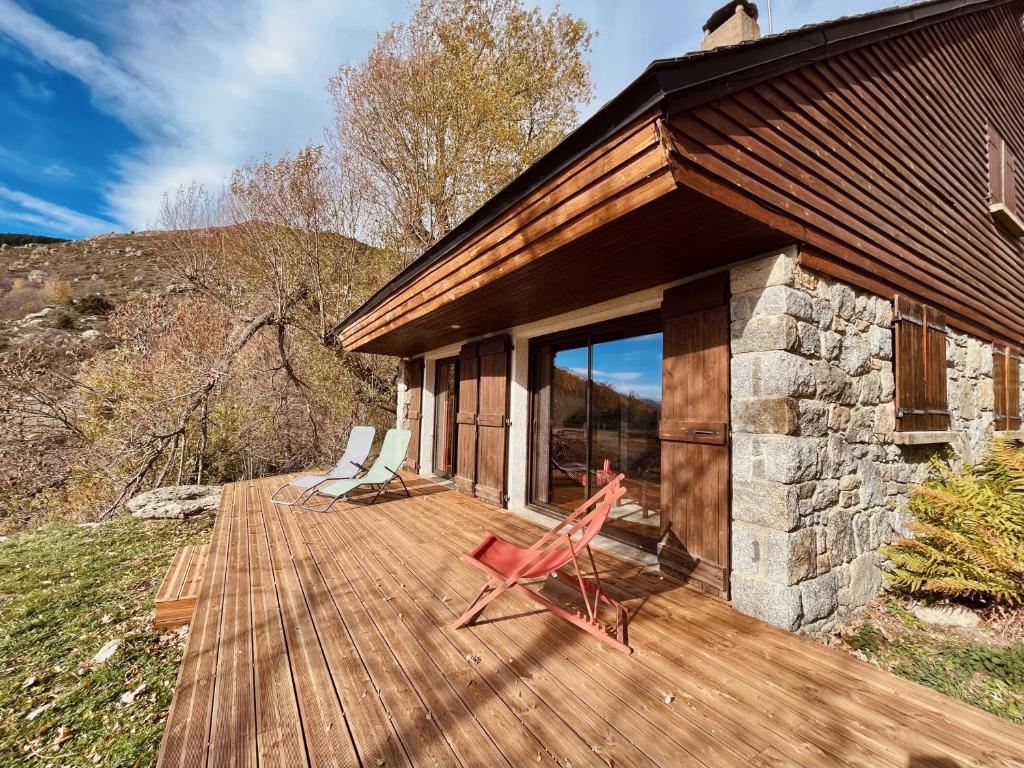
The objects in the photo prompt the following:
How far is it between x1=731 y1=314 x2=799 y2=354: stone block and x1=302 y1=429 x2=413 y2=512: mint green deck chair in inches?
153

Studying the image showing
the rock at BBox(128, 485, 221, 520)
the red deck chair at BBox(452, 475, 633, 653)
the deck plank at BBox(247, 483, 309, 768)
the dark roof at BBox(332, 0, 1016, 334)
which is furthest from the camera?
the rock at BBox(128, 485, 221, 520)

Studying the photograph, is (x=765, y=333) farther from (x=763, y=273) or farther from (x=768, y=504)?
(x=768, y=504)

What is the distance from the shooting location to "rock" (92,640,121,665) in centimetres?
264

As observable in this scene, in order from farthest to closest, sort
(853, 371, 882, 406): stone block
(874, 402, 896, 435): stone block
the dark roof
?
(874, 402, 896, 435): stone block, (853, 371, 882, 406): stone block, the dark roof

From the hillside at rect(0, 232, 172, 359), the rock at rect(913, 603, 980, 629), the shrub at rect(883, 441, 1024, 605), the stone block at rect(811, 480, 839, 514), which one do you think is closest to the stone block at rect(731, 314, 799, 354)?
the stone block at rect(811, 480, 839, 514)

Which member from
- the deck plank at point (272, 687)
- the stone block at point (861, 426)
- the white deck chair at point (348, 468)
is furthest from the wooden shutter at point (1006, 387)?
the white deck chair at point (348, 468)

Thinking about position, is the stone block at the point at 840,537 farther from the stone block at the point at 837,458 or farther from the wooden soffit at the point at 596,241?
the wooden soffit at the point at 596,241

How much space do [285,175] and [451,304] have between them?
691 cm

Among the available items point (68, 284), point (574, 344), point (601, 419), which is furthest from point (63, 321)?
point (601, 419)

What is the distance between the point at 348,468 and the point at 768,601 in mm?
4914

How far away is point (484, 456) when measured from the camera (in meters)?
5.70

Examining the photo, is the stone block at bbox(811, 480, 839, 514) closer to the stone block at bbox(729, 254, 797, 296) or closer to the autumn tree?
the stone block at bbox(729, 254, 797, 296)

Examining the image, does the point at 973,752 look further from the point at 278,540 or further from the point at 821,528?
the point at 278,540

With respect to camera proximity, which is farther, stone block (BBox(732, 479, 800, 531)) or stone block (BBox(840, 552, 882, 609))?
stone block (BBox(840, 552, 882, 609))
